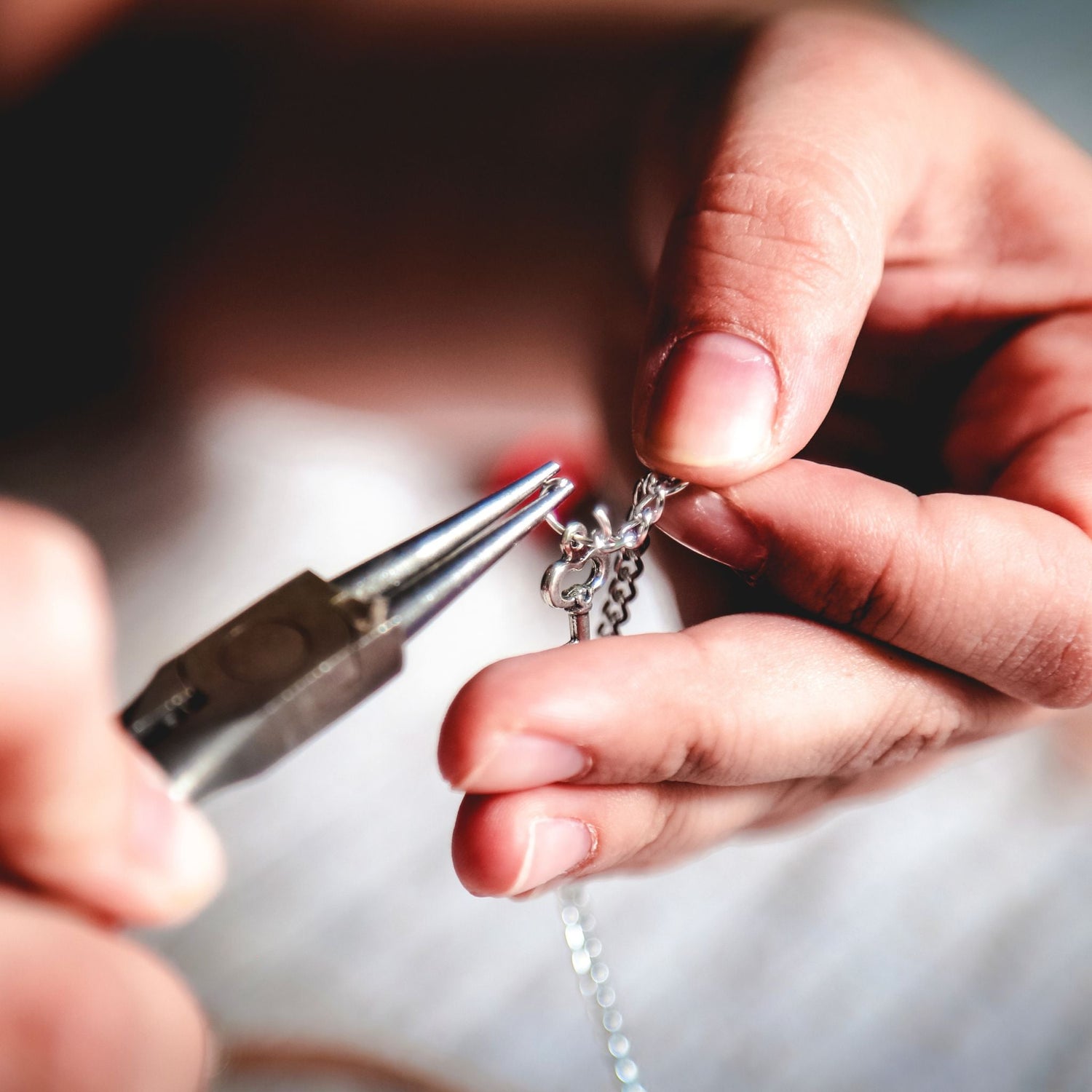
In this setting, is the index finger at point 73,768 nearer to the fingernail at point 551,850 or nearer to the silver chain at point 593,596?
the fingernail at point 551,850

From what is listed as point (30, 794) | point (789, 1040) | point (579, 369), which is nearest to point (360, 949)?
point (789, 1040)

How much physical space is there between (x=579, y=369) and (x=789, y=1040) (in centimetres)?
92

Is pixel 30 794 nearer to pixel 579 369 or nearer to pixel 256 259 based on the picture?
pixel 579 369

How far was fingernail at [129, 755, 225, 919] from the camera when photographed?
15.7 inches

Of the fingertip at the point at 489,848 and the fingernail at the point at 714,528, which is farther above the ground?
the fingernail at the point at 714,528

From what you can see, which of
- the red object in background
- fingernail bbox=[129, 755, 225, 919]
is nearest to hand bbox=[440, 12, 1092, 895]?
fingernail bbox=[129, 755, 225, 919]

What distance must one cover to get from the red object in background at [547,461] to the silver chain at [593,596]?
1.10ft

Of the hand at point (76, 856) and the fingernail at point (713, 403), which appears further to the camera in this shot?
the fingernail at point (713, 403)

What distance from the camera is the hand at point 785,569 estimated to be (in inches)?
25.5

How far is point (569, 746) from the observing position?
627mm

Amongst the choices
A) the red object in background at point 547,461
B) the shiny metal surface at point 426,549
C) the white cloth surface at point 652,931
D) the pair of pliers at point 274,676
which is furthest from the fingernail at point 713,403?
the red object in background at point 547,461

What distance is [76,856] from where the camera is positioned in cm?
38

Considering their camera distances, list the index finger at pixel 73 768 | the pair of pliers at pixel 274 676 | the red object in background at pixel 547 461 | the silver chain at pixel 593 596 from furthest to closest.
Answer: the red object in background at pixel 547 461, the silver chain at pixel 593 596, the pair of pliers at pixel 274 676, the index finger at pixel 73 768

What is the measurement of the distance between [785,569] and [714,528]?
0.06 m
